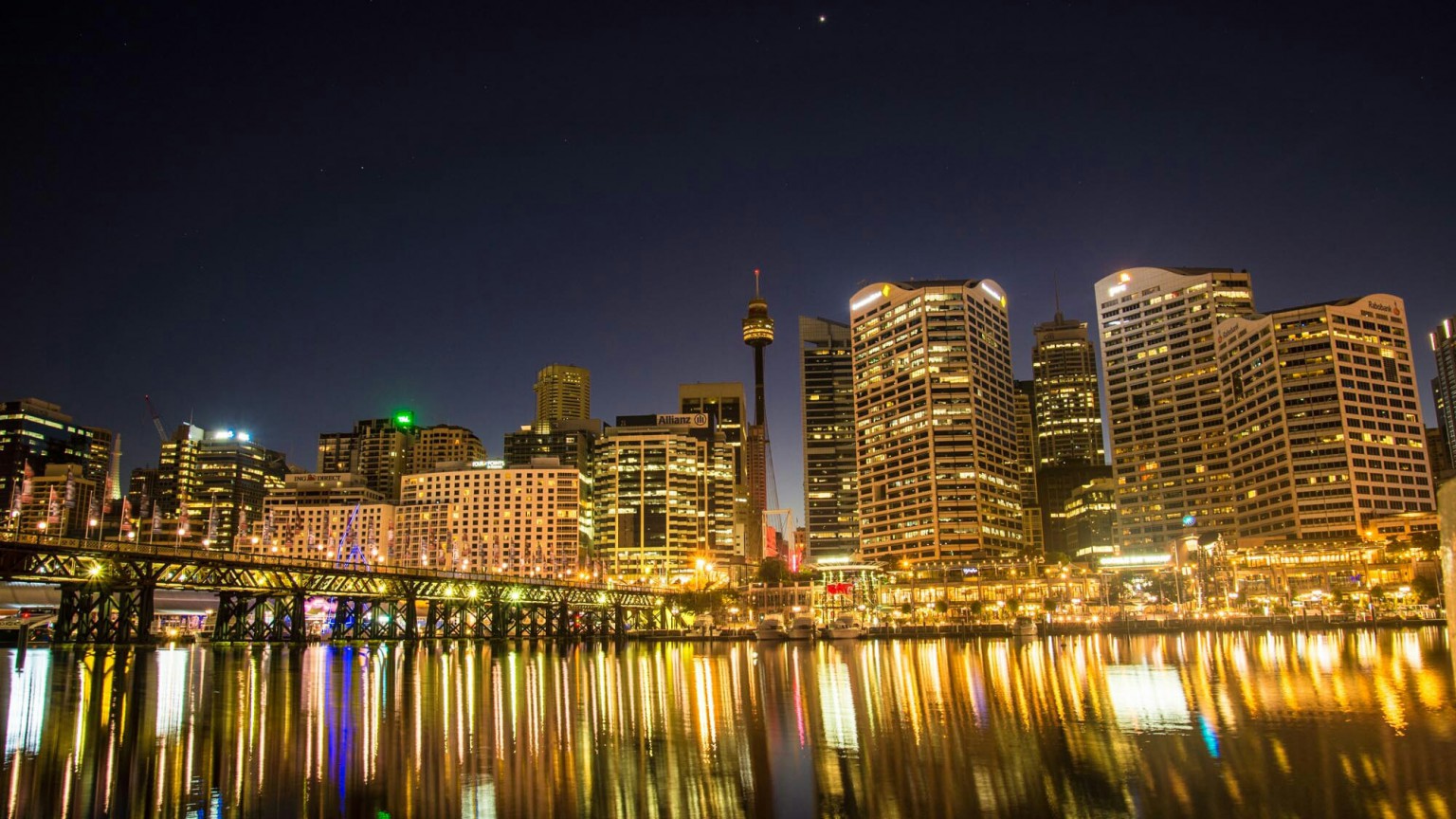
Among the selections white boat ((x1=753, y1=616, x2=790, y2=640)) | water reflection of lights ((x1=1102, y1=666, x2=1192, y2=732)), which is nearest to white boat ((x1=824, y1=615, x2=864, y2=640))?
white boat ((x1=753, y1=616, x2=790, y2=640))

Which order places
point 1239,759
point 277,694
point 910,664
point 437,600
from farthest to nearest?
point 437,600
point 910,664
point 277,694
point 1239,759

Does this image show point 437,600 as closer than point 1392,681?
No

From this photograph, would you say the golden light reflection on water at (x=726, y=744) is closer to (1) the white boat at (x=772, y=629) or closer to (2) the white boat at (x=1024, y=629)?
(1) the white boat at (x=772, y=629)

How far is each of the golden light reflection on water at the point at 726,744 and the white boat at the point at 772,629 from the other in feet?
322

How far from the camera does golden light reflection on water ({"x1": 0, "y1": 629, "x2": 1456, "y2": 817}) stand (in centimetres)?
2719

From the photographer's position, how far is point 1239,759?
109ft

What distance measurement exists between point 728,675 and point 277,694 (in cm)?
3499

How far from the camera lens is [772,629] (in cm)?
17050

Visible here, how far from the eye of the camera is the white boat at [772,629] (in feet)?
557

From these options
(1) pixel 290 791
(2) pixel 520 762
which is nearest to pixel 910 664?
(2) pixel 520 762

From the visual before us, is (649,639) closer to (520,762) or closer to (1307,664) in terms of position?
(1307,664)

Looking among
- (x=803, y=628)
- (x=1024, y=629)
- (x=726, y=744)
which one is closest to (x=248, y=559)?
(x=726, y=744)

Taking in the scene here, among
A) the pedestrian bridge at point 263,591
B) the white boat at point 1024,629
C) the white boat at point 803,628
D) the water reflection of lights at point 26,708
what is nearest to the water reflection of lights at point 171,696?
the water reflection of lights at point 26,708

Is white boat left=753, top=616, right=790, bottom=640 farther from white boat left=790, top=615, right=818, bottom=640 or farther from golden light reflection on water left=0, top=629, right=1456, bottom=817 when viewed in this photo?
golden light reflection on water left=0, top=629, right=1456, bottom=817
